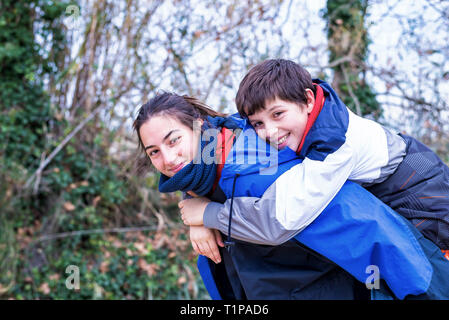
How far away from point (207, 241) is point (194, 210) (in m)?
0.16

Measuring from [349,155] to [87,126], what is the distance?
14.4ft

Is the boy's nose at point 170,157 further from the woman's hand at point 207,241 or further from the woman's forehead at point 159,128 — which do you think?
the woman's hand at point 207,241

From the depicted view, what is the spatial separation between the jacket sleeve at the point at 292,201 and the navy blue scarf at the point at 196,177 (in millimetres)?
259

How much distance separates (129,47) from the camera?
5.59 meters

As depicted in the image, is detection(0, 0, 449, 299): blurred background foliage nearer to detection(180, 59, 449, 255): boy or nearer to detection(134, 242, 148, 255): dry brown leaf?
detection(134, 242, 148, 255): dry brown leaf

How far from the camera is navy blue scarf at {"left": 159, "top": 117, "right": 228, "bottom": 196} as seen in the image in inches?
78.7

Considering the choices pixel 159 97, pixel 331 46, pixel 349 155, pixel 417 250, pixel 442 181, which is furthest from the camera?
pixel 331 46

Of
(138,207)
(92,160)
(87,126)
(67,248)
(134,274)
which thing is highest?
(87,126)

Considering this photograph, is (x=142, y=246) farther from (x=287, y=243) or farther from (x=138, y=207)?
(x=287, y=243)

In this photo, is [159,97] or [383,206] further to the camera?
[159,97]

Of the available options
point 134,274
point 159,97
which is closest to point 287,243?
point 159,97

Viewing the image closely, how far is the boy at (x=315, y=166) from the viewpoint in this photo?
1765 mm

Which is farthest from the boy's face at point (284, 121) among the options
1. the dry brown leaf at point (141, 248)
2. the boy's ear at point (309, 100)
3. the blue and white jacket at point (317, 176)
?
the dry brown leaf at point (141, 248)

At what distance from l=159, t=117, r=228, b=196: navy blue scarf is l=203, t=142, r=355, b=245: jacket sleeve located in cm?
26
